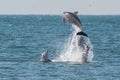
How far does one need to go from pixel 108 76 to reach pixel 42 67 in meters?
6.08

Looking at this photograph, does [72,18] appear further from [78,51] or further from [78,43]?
[78,51]

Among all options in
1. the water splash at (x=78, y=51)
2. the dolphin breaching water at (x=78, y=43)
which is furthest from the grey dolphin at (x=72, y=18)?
the water splash at (x=78, y=51)

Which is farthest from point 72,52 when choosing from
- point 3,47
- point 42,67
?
point 3,47

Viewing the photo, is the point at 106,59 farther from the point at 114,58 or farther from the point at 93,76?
the point at 93,76

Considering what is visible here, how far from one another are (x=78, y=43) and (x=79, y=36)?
1.11 meters

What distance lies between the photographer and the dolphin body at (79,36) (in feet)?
153

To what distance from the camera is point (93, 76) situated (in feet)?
138

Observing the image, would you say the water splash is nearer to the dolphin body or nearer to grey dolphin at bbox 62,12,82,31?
the dolphin body

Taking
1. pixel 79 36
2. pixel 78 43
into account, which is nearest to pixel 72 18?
pixel 79 36

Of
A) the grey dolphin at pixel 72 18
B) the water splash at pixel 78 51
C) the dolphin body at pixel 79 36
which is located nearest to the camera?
the dolphin body at pixel 79 36

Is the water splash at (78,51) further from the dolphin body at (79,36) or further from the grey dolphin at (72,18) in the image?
the grey dolphin at (72,18)

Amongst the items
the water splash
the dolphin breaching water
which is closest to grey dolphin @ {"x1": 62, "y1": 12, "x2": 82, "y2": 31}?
the dolphin breaching water

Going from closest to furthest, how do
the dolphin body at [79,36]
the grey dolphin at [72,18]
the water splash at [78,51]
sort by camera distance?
the dolphin body at [79,36]
the grey dolphin at [72,18]
the water splash at [78,51]

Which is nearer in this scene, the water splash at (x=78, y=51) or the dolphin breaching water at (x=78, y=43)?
the dolphin breaching water at (x=78, y=43)
